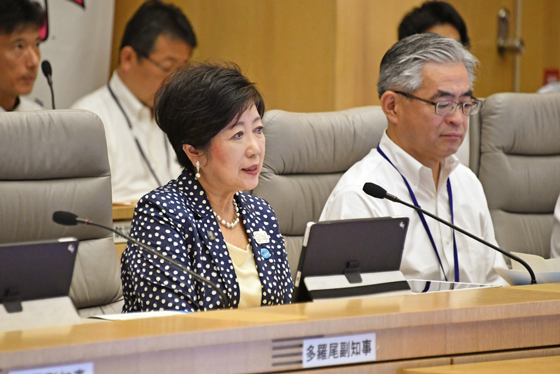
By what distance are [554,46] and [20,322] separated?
185 inches

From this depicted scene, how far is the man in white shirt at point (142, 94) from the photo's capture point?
12.5 feet

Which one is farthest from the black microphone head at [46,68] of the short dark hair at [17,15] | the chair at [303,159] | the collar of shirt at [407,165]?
the collar of shirt at [407,165]

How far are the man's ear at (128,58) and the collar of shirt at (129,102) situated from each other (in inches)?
2.9

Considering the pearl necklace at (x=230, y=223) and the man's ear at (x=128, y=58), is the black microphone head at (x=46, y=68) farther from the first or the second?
the pearl necklace at (x=230, y=223)

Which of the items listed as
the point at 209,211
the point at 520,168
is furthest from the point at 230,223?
the point at 520,168

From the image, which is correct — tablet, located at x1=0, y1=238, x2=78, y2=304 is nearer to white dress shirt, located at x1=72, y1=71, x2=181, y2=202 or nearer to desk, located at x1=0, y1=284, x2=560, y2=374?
desk, located at x1=0, y1=284, x2=560, y2=374

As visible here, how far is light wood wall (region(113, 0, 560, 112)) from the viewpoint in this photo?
3865mm

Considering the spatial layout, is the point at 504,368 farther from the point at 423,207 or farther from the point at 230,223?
the point at 423,207

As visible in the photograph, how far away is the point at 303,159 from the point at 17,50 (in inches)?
59.7

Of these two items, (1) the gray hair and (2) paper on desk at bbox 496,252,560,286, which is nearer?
(2) paper on desk at bbox 496,252,560,286

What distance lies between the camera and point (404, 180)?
7.97 feet

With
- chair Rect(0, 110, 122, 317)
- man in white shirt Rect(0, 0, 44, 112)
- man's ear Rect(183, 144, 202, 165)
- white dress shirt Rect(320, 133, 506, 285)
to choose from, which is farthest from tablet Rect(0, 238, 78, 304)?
man in white shirt Rect(0, 0, 44, 112)

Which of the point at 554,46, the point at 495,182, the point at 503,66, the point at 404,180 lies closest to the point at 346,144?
the point at 404,180

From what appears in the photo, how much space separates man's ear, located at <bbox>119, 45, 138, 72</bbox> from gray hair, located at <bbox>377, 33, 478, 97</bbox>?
1.74 meters
